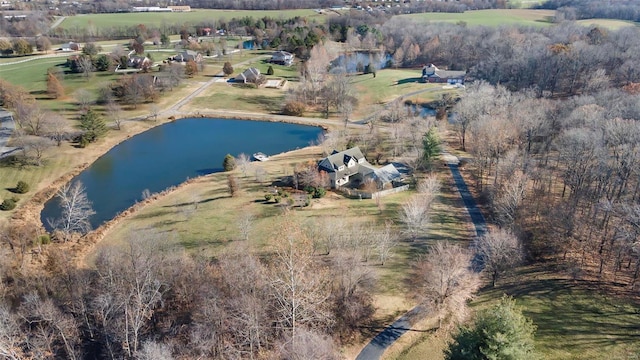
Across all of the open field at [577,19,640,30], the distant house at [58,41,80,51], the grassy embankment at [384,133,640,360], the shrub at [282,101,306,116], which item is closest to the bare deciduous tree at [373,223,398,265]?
the grassy embankment at [384,133,640,360]

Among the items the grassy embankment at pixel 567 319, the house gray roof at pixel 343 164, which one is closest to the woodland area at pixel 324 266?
the grassy embankment at pixel 567 319

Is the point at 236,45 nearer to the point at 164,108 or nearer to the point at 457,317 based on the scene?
the point at 164,108

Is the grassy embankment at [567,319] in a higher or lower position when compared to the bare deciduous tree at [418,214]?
lower

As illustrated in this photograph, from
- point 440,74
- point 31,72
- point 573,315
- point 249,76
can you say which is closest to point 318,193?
point 573,315

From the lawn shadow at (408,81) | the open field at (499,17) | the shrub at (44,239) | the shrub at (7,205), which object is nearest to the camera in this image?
the shrub at (44,239)

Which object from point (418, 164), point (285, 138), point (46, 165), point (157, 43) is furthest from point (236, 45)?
point (418, 164)

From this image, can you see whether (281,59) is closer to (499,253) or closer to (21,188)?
(21,188)

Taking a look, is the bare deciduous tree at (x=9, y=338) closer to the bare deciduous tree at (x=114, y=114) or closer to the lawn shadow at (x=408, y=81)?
the bare deciduous tree at (x=114, y=114)
